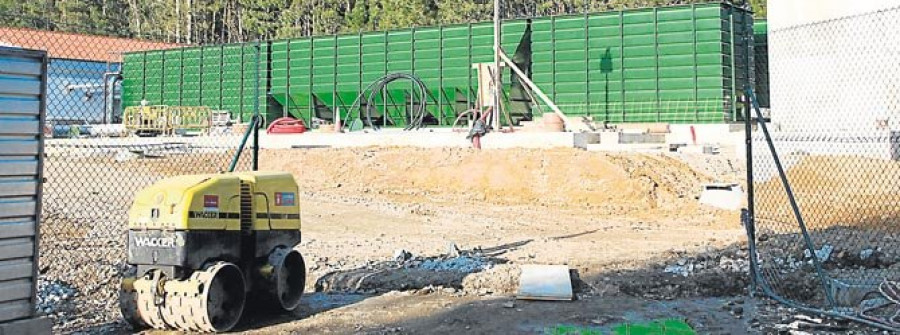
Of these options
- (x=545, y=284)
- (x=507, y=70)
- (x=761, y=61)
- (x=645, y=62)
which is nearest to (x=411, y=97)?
(x=507, y=70)

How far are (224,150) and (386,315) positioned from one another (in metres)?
21.1

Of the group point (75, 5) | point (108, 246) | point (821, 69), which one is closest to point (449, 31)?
point (821, 69)

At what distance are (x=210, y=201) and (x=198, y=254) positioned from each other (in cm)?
42

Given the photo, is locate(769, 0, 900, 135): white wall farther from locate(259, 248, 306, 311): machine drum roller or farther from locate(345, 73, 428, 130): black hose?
locate(259, 248, 306, 311): machine drum roller

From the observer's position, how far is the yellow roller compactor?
19.1 feet

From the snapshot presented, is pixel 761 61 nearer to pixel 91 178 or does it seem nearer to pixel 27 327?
pixel 91 178

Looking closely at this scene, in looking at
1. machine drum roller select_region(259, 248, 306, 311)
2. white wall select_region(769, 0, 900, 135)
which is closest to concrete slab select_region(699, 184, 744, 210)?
white wall select_region(769, 0, 900, 135)

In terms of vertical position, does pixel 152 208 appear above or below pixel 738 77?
below

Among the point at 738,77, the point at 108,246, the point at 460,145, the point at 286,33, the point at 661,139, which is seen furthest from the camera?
the point at 286,33

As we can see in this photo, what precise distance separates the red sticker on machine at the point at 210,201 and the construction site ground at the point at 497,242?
1.06m

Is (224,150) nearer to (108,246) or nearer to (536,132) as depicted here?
(536,132)

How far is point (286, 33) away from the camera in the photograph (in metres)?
58.8

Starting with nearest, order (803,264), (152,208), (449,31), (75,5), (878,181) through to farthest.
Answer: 1. (152,208)
2. (803,264)
3. (878,181)
4. (449,31)
5. (75,5)

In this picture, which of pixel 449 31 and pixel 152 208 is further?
pixel 449 31
